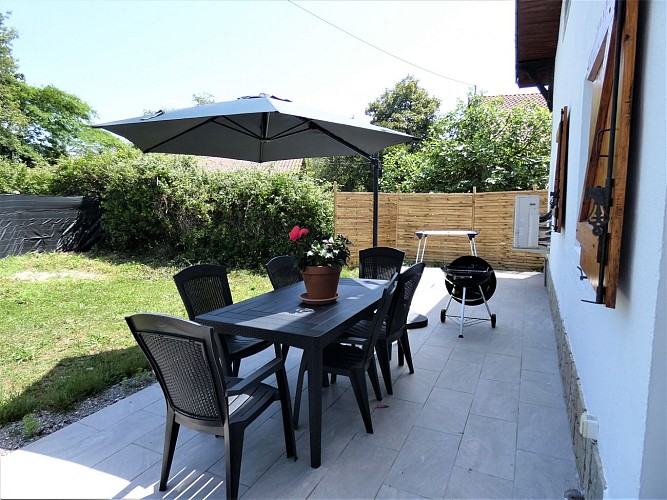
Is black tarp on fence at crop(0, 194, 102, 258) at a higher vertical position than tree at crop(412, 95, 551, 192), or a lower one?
lower

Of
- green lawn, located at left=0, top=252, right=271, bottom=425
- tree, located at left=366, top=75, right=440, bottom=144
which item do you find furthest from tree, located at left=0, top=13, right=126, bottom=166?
tree, located at left=366, top=75, right=440, bottom=144

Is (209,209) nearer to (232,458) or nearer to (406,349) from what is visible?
(406,349)

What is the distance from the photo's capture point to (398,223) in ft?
29.6

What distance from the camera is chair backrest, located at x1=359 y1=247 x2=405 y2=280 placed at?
3.97 metres

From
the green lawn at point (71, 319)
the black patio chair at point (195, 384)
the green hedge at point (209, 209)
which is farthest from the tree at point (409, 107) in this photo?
the black patio chair at point (195, 384)

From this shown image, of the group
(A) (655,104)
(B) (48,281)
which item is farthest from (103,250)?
(A) (655,104)

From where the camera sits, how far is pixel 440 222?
8656 mm

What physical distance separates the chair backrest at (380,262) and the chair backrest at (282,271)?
73cm

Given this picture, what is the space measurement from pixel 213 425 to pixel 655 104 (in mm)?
2007

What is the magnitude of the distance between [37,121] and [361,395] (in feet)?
81.7

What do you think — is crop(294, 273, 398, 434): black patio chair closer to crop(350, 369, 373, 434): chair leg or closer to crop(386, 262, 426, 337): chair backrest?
crop(350, 369, 373, 434): chair leg

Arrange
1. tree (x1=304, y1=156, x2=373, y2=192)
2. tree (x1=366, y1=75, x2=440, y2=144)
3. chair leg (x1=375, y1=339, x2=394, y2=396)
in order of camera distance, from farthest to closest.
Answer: tree (x1=366, y1=75, x2=440, y2=144) < tree (x1=304, y1=156, x2=373, y2=192) < chair leg (x1=375, y1=339, x2=394, y2=396)

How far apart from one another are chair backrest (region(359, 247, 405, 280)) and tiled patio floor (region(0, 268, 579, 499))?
1081 millimetres

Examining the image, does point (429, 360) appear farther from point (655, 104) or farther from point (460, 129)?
point (460, 129)
